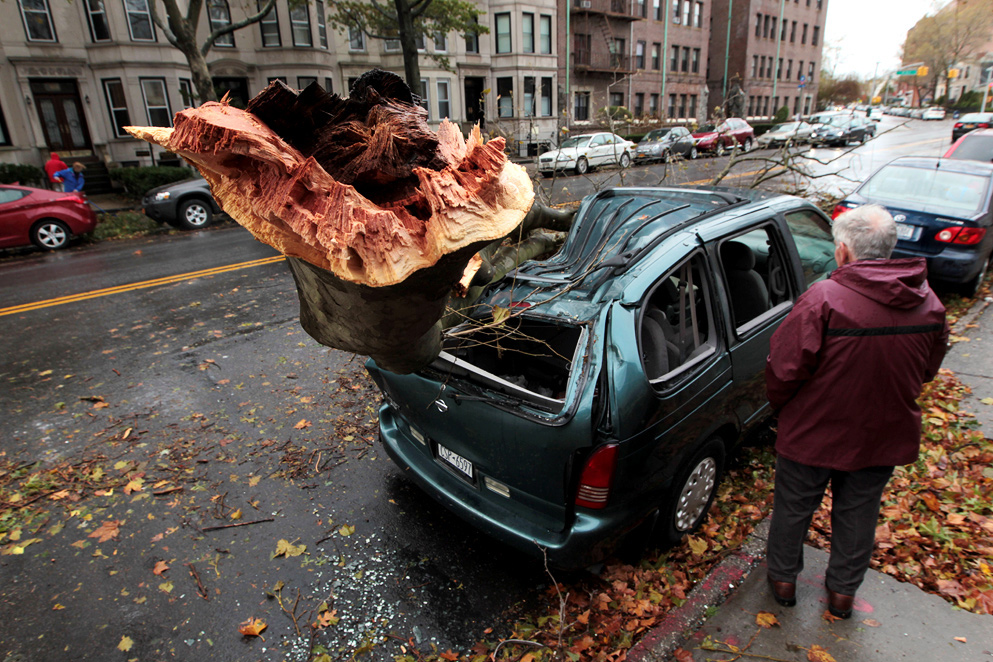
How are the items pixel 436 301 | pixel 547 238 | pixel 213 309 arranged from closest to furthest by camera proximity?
pixel 436 301
pixel 547 238
pixel 213 309

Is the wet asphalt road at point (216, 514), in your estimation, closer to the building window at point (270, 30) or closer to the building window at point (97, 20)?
the building window at point (97, 20)

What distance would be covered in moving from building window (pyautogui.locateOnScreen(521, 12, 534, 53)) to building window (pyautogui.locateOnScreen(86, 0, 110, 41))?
22086 mm

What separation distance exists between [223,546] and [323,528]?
0.61 m

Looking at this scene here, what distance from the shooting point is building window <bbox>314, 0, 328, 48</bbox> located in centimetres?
2631

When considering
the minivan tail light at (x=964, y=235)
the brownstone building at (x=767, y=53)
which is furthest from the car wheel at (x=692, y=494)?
the brownstone building at (x=767, y=53)

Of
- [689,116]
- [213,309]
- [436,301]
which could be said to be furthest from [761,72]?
[436,301]

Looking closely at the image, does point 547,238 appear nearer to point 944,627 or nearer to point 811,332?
point 811,332

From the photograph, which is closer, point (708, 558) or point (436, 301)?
point (436, 301)

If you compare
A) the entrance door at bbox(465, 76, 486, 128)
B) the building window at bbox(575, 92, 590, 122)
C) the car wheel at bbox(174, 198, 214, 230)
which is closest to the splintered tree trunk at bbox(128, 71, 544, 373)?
the car wheel at bbox(174, 198, 214, 230)

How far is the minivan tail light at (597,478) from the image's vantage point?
8.76ft

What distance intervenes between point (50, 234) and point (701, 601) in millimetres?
14887

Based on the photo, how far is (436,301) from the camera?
1.83 m

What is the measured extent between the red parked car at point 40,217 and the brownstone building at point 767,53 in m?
44.1

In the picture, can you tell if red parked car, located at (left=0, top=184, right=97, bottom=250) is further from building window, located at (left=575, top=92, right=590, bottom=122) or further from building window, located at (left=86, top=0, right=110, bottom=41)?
building window, located at (left=575, top=92, right=590, bottom=122)
